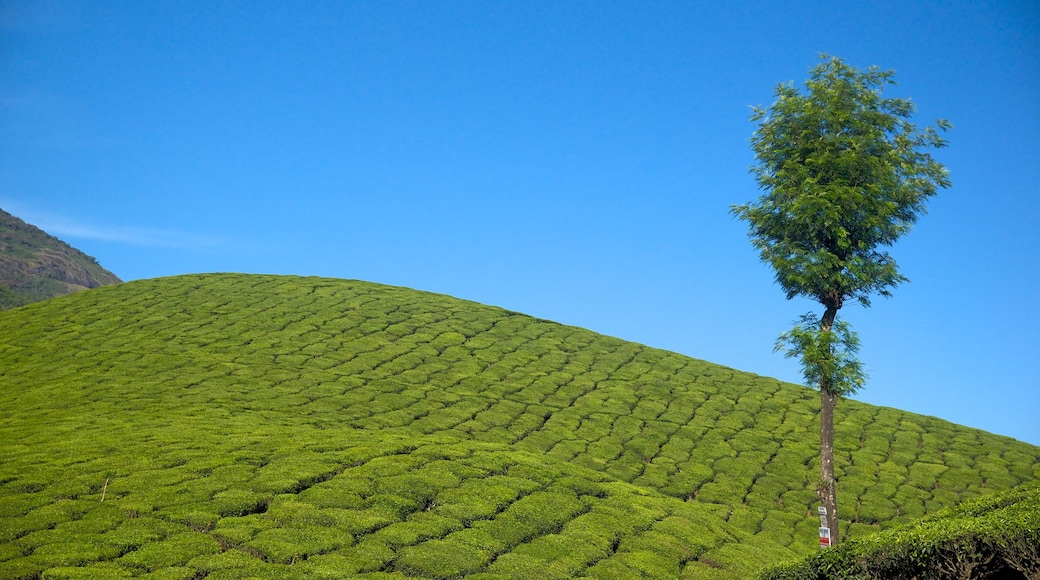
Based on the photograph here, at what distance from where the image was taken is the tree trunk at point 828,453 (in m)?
30.2

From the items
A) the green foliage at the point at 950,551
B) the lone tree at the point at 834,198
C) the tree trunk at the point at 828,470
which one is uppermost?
the lone tree at the point at 834,198

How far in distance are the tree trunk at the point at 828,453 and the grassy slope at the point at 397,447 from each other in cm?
307

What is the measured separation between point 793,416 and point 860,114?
82.2ft

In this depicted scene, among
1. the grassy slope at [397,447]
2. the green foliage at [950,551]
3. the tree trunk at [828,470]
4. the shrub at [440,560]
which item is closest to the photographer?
the green foliage at [950,551]

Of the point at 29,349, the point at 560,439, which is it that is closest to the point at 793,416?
the point at 560,439

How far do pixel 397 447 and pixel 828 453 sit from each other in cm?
1902

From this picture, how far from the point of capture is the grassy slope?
2472 cm

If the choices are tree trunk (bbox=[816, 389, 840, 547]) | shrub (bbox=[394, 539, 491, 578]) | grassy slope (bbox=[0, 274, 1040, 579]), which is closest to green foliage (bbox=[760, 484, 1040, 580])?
grassy slope (bbox=[0, 274, 1040, 579])

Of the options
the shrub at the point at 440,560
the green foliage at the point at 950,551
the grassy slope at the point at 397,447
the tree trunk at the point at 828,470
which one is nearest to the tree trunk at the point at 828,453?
the tree trunk at the point at 828,470

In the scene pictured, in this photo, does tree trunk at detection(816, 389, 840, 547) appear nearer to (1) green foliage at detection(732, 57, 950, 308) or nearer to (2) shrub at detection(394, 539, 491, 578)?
(1) green foliage at detection(732, 57, 950, 308)

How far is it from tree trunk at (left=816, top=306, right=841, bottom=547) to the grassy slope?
307 centimetres

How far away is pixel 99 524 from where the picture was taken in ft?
79.5

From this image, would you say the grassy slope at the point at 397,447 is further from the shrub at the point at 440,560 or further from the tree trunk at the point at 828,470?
the tree trunk at the point at 828,470

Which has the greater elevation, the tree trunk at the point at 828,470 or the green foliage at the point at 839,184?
the green foliage at the point at 839,184
